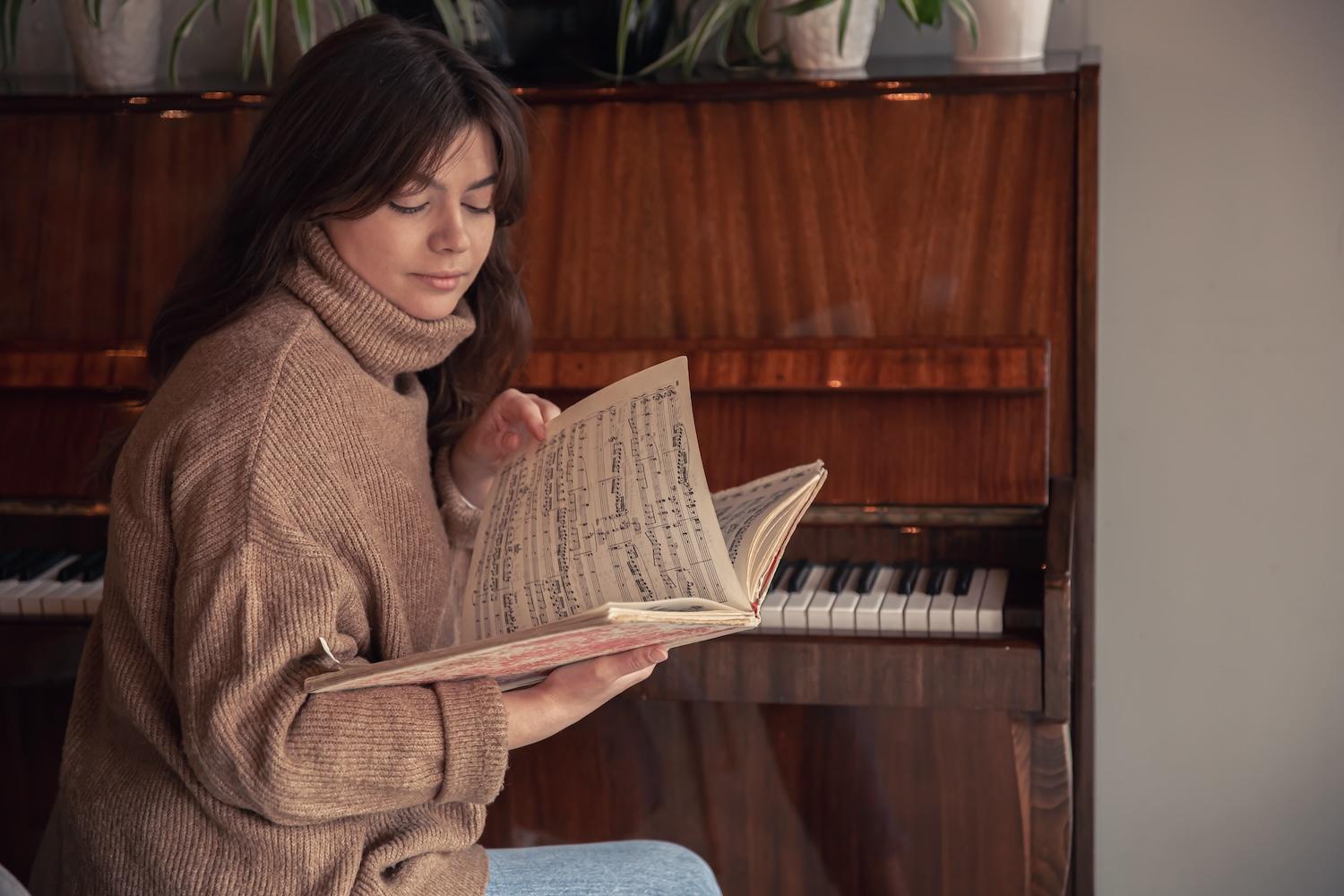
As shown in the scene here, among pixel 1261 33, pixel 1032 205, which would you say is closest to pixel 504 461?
pixel 1032 205

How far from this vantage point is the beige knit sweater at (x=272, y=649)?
3.69 ft

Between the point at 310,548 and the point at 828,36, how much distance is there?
51.2 inches

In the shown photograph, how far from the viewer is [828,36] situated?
213 centimetres

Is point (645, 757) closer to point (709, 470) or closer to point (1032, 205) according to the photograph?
point (709, 470)

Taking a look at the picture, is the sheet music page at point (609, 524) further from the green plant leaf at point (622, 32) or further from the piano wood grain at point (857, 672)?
the green plant leaf at point (622, 32)

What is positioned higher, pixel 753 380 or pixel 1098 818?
pixel 753 380

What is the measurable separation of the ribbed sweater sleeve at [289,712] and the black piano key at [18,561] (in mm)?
1046

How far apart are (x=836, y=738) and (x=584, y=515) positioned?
967 millimetres

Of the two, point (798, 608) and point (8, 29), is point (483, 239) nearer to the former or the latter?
point (798, 608)

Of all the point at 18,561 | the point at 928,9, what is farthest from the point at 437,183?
the point at 18,561

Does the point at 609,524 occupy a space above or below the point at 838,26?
below

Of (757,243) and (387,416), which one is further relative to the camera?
(757,243)

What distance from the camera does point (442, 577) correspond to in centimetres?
144

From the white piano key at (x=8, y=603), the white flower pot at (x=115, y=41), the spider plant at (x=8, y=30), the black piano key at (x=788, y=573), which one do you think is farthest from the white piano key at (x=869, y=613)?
the spider plant at (x=8, y=30)
